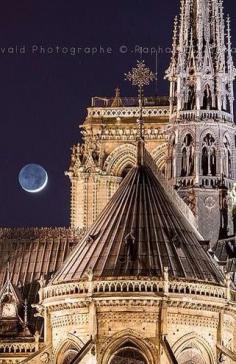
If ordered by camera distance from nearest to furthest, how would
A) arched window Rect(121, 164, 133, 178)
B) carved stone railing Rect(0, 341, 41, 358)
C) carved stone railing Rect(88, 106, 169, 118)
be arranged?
carved stone railing Rect(0, 341, 41, 358), arched window Rect(121, 164, 133, 178), carved stone railing Rect(88, 106, 169, 118)

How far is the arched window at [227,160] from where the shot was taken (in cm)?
9844

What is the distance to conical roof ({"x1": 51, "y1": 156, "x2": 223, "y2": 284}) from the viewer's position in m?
78.4

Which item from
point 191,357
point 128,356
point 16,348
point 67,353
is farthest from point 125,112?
point 128,356

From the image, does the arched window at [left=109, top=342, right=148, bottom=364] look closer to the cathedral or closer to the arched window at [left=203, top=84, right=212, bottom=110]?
the cathedral

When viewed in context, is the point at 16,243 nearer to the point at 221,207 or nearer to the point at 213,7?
the point at 221,207

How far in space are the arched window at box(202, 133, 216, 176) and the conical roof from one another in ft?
45.9

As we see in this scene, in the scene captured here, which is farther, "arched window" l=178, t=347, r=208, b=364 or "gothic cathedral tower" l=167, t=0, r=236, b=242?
"gothic cathedral tower" l=167, t=0, r=236, b=242

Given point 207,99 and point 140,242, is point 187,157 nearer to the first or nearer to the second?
point 207,99

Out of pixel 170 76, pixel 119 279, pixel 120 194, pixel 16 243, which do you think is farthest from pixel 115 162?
pixel 119 279

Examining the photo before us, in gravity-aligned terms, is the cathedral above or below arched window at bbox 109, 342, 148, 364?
above

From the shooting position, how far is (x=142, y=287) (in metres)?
76.9

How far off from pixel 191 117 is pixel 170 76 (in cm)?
371

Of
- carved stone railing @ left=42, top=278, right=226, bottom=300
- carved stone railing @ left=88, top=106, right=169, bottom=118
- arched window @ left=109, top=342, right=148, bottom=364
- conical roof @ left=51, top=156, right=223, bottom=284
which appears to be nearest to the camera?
carved stone railing @ left=42, top=278, right=226, bottom=300

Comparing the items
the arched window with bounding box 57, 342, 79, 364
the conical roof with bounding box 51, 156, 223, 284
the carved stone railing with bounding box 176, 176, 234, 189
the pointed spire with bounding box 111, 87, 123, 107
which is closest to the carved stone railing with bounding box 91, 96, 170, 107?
the pointed spire with bounding box 111, 87, 123, 107
